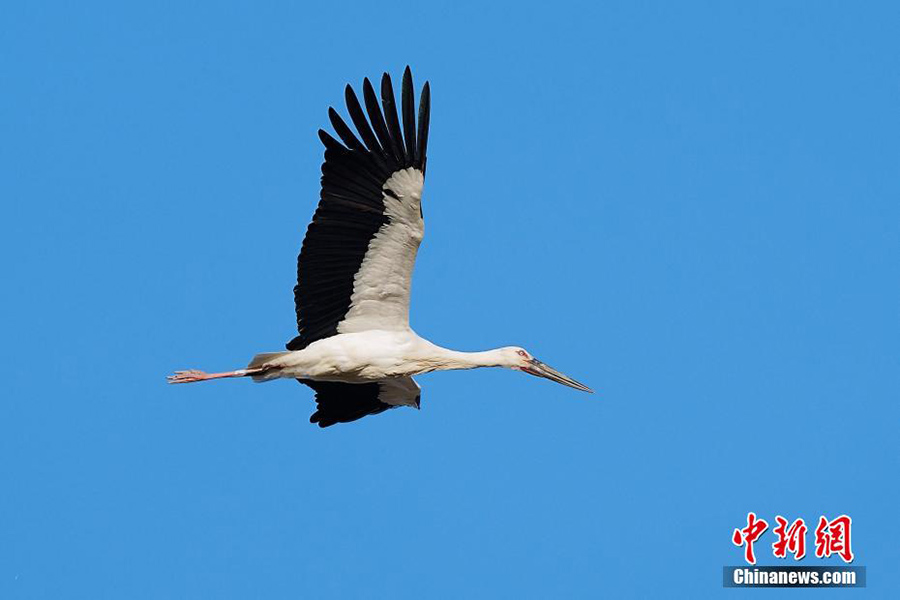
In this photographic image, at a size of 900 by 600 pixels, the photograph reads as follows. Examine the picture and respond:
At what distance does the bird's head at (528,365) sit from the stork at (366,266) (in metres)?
0.02

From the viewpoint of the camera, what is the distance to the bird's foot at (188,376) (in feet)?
66.5

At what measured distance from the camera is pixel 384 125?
18.9 meters

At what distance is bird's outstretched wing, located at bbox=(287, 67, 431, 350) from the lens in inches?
742

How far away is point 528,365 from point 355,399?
2.50 m

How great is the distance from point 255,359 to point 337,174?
2.70 meters

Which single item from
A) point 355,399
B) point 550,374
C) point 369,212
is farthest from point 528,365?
point 369,212

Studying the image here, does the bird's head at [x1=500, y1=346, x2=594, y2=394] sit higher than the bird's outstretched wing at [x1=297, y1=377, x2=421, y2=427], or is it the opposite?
the bird's head at [x1=500, y1=346, x2=594, y2=394]

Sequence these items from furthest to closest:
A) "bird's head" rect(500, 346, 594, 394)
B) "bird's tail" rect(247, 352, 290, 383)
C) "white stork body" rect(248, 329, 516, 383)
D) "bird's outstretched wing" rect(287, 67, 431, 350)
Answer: "bird's head" rect(500, 346, 594, 394) → "bird's tail" rect(247, 352, 290, 383) → "white stork body" rect(248, 329, 516, 383) → "bird's outstretched wing" rect(287, 67, 431, 350)

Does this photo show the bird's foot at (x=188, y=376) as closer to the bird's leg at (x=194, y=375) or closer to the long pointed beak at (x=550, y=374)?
the bird's leg at (x=194, y=375)

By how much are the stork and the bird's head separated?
0.02 metres

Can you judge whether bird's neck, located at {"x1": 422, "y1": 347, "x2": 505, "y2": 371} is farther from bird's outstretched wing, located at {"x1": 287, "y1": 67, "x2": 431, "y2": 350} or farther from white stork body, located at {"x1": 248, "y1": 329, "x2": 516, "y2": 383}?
bird's outstretched wing, located at {"x1": 287, "y1": 67, "x2": 431, "y2": 350}

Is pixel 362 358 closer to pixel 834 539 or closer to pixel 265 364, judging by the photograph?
pixel 265 364

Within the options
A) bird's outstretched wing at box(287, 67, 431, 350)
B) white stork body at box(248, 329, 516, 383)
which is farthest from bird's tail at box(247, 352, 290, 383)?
bird's outstretched wing at box(287, 67, 431, 350)

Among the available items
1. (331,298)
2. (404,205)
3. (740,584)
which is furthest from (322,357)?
(740,584)
